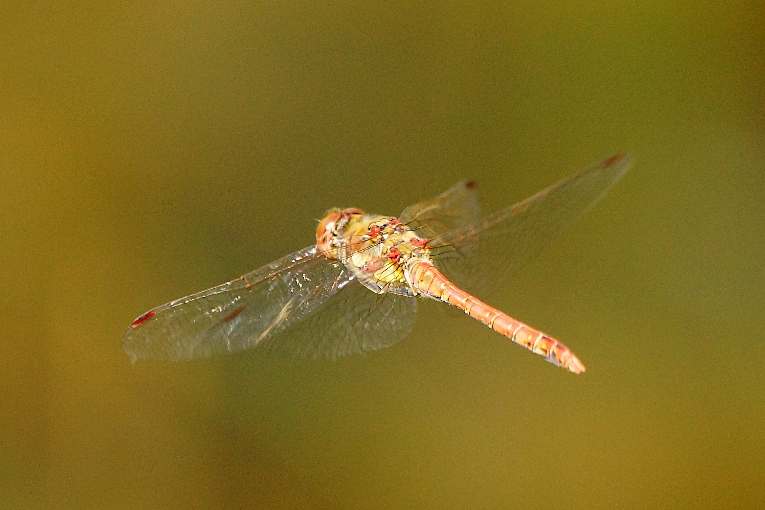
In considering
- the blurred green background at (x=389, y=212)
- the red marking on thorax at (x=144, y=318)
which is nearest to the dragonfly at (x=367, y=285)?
the red marking on thorax at (x=144, y=318)

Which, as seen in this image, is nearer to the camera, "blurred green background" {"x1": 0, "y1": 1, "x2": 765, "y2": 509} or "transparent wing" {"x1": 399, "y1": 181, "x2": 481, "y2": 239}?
"transparent wing" {"x1": 399, "y1": 181, "x2": 481, "y2": 239}

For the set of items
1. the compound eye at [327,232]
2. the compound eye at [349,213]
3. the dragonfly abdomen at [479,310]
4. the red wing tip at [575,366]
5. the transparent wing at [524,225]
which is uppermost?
the compound eye at [349,213]

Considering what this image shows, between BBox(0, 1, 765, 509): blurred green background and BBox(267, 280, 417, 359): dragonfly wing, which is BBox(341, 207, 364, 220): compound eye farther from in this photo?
BBox(0, 1, 765, 509): blurred green background

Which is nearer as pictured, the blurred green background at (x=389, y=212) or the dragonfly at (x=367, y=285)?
the dragonfly at (x=367, y=285)

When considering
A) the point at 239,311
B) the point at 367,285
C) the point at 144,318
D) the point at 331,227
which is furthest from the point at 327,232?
the point at 144,318

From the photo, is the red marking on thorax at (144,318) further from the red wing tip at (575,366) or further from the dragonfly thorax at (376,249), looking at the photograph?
the red wing tip at (575,366)

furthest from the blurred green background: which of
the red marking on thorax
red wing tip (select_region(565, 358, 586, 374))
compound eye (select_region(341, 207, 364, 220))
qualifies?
the red marking on thorax

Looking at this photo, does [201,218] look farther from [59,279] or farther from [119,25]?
[119,25]

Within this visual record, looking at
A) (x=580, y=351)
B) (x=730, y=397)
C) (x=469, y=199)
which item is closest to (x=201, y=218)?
(x=469, y=199)
